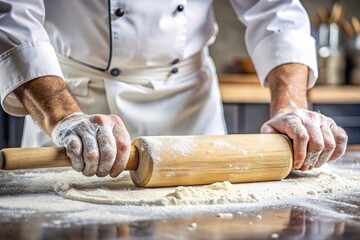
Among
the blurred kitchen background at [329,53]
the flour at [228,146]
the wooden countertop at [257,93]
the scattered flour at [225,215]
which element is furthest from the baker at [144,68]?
the blurred kitchen background at [329,53]

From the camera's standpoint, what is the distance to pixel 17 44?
45.7 inches

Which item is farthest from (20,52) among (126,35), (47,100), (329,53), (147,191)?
(329,53)

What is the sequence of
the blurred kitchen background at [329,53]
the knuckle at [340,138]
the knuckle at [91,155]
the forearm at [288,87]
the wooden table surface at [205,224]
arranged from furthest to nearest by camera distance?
1. the blurred kitchen background at [329,53]
2. the forearm at [288,87]
3. the knuckle at [340,138]
4. the knuckle at [91,155]
5. the wooden table surface at [205,224]

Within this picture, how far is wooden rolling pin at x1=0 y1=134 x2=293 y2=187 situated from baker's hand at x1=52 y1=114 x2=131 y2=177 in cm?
3

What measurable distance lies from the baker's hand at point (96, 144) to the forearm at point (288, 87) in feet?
1.54

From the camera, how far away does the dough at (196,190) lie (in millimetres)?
917

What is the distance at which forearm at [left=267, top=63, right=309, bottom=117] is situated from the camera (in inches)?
53.1

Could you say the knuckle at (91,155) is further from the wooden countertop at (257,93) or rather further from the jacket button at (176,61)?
the wooden countertop at (257,93)

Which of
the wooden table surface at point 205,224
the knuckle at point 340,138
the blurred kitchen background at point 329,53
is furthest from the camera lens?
the blurred kitchen background at point 329,53

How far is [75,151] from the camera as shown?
944 mm

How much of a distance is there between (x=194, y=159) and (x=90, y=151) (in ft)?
0.61

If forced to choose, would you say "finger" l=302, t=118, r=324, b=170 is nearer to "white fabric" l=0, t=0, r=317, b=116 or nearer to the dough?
the dough

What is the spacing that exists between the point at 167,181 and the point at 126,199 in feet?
0.37

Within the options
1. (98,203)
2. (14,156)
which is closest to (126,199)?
(98,203)
